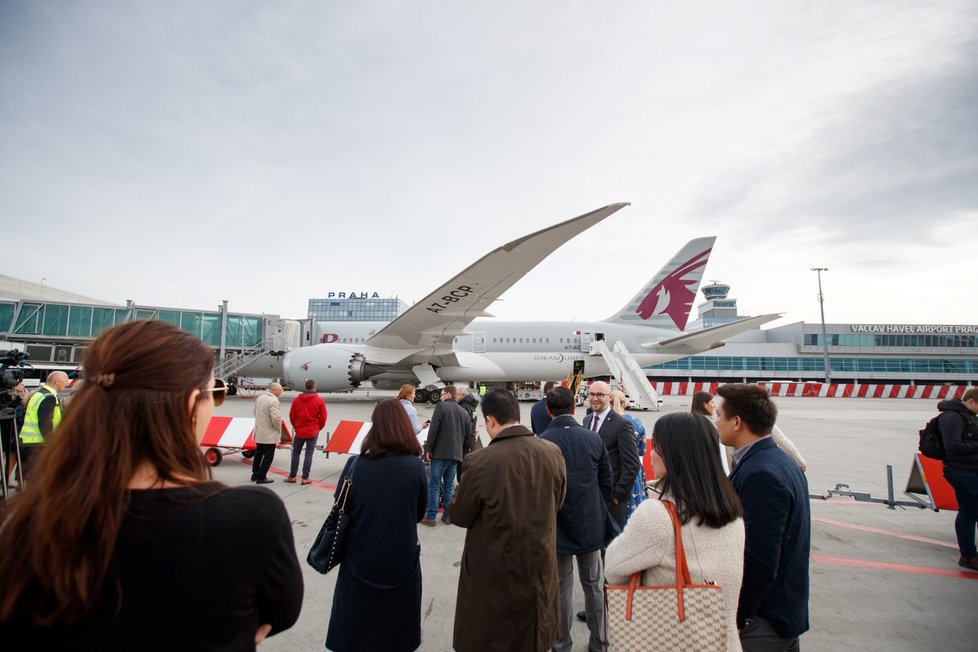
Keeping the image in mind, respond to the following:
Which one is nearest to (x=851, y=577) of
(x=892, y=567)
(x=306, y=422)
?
(x=892, y=567)

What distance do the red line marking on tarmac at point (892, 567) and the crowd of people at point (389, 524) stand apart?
1.12ft

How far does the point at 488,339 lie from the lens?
2142cm

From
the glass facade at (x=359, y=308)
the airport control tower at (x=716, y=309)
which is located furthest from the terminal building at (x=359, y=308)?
the airport control tower at (x=716, y=309)

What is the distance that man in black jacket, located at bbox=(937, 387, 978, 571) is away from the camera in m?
4.44

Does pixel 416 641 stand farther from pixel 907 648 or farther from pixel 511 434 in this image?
pixel 907 648

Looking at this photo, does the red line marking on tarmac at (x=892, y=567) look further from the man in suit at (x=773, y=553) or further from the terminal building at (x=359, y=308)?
the terminal building at (x=359, y=308)

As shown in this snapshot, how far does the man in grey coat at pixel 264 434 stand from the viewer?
6.73 m

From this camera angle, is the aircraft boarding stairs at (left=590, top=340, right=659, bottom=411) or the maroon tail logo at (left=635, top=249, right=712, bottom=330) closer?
the aircraft boarding stairs at (left=590, top=340, right=659, bottom=411)

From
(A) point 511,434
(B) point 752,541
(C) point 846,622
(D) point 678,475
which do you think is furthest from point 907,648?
(A) point 511,434

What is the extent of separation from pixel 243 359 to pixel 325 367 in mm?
5330

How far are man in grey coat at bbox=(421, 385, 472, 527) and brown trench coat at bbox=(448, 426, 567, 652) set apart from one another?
9.24 feet

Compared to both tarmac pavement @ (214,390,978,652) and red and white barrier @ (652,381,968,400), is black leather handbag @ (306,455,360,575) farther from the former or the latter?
red and white barrier @ (652,381,968,400)

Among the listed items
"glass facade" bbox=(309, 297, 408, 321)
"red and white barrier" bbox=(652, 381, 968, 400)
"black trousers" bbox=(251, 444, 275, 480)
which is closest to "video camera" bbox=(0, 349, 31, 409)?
"black trousers" bbox=(251, 444, 275, 480)

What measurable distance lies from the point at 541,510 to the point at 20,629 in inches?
83.0
